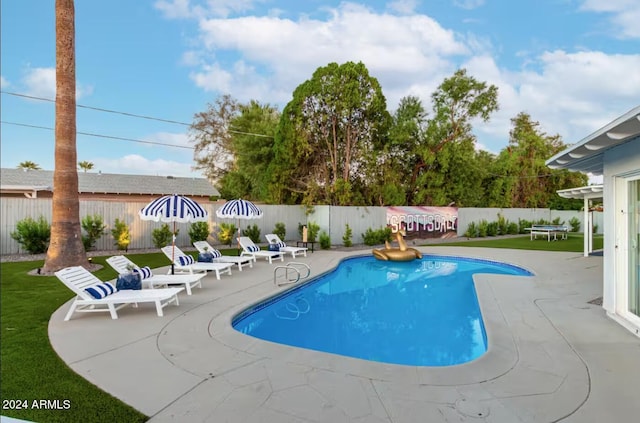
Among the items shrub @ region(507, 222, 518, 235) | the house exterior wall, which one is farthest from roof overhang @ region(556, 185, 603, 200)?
shrub @ region(507, 222, 518, 235)

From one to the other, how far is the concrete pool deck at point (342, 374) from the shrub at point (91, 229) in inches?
303

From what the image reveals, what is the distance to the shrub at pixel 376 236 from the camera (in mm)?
19109

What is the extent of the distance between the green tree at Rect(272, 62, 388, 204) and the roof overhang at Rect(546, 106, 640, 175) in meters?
13.2

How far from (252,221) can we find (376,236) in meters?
6.46

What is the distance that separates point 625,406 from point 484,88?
2455cm

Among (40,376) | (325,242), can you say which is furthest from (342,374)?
(325,242)

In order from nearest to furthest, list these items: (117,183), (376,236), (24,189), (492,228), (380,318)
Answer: (380,318) < (24,189) < (376,236) < (117,183) < (492,228)

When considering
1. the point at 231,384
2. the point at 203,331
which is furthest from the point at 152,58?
the point at 231,384

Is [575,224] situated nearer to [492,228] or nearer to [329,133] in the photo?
[492,228]

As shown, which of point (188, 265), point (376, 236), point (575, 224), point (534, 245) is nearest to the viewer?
point (188, 265)

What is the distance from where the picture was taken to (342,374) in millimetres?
3846

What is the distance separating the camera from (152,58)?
17.0m

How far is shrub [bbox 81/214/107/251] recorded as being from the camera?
42.6 ft

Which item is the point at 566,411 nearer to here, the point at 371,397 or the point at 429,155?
the point at 371,397
